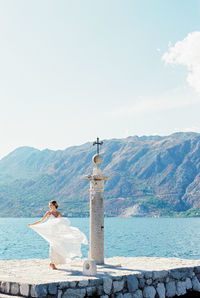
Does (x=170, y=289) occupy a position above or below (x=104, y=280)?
below

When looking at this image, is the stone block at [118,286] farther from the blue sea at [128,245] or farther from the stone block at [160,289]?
the blue sea at [128,245]

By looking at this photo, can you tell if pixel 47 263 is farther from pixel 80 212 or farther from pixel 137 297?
pixel 80 212

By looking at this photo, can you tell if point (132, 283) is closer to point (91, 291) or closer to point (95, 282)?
point (95, 282)

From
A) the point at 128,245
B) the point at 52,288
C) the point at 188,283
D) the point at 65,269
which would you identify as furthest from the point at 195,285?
the point at 128,245

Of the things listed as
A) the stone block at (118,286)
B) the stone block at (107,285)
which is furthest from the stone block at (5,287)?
the stone block at (118,286)

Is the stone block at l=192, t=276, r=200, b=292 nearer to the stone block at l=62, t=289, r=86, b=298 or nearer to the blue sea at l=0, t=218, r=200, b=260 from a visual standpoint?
the stone block at l=62, t=289, r=86, b=298

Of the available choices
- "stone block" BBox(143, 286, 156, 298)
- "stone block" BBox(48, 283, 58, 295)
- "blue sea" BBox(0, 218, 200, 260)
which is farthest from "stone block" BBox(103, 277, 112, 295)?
"blue sea" BBox(0, 218, 200, 260)

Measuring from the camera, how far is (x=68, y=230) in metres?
12.8

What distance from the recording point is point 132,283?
36.7ft

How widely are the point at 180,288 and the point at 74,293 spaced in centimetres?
407

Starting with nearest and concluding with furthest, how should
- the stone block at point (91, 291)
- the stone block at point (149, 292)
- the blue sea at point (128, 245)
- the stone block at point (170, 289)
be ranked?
the stone block at point (91, 291) < the stone block at point (149, 292) < the stone block at point (170, 289) < the blue sea at point (128, 245)

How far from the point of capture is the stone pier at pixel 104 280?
32.0 feet

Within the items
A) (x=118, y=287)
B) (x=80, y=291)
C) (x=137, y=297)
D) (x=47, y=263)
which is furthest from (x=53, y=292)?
(x=47, y=263)

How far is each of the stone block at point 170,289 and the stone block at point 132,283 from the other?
1325mm
